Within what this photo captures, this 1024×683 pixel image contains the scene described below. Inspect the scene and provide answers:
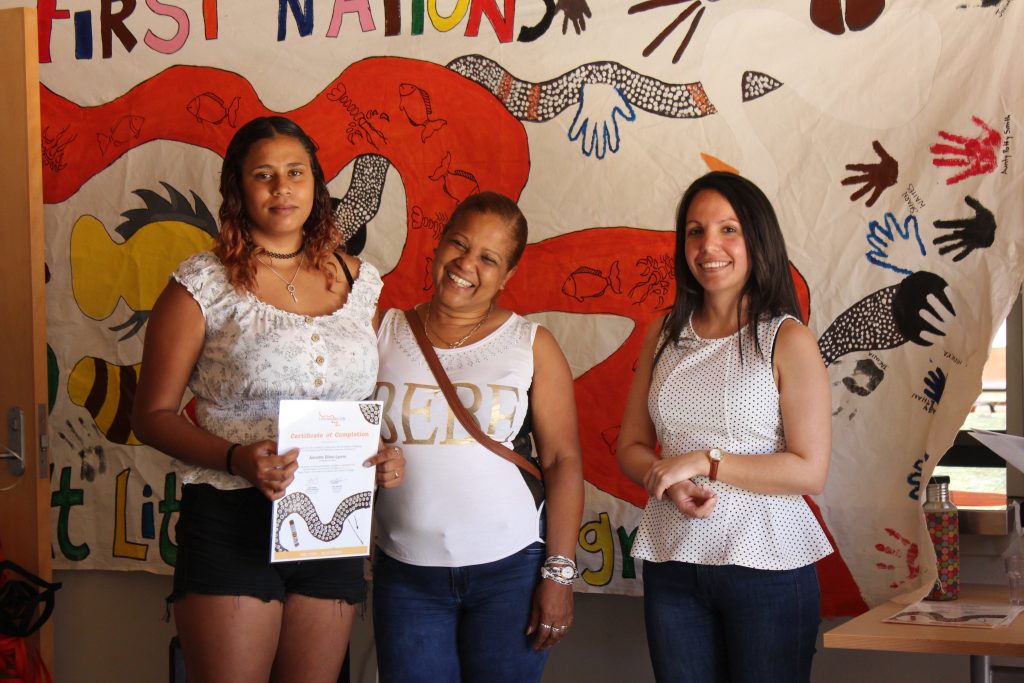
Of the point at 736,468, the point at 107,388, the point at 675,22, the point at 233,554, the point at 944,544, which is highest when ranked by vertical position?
the point at 675,22

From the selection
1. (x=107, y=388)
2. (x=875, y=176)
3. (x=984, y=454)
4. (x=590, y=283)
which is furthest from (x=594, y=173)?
(x=107, y=388)

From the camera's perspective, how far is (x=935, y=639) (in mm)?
1928

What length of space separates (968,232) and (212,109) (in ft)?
7.09

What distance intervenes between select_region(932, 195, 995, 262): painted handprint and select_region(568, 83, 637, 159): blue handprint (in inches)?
33.5

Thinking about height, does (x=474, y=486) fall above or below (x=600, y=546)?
above

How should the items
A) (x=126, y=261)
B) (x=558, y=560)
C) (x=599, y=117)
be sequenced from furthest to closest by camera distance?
(x=126, y=261) → (x=599, y=117) → (x=558, y=560)

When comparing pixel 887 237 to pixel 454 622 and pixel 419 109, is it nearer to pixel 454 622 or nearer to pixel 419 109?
pixel 419 109

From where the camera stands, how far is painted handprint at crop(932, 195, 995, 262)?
248 centimetres

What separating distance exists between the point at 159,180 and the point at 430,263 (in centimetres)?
92

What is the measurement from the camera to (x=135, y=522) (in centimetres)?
319

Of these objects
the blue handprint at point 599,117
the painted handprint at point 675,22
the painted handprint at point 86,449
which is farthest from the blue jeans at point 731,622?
the painted handprint at point 86,449

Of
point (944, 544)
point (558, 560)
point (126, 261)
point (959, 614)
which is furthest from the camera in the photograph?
point (126, 261)

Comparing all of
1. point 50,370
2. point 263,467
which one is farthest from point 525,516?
point 50,370

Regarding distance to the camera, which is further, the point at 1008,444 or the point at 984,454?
the point at 984,454
